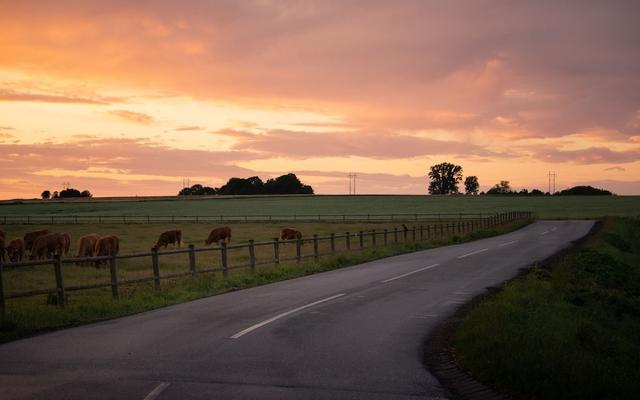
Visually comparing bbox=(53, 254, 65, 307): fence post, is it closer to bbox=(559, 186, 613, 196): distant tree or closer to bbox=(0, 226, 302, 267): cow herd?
bbox=(0, 226, 302, 267): cow herd

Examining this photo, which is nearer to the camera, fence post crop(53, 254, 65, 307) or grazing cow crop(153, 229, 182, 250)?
fence post crop(53, 254, 65, 307)

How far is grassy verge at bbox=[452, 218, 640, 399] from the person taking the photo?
26.4 ft

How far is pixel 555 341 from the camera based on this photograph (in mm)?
10273

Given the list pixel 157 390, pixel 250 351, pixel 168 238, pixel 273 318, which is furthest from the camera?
pixel 168 238

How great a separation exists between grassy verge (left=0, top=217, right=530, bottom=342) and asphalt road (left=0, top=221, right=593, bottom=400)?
831 mm

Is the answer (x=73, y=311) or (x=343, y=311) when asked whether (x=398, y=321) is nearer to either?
(x=343, y=311)

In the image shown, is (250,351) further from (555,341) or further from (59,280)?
(59,280)

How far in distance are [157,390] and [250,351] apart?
96.0 inches

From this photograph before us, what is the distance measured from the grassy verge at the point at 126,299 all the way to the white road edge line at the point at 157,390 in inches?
207

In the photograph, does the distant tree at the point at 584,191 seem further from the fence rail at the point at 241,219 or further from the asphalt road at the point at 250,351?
the asphalt road at the point at 250,351

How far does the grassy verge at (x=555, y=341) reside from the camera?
805 centimetres

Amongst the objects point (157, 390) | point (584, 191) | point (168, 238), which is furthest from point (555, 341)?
point (584, 191)

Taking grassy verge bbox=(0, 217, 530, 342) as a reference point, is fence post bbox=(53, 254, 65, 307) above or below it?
above

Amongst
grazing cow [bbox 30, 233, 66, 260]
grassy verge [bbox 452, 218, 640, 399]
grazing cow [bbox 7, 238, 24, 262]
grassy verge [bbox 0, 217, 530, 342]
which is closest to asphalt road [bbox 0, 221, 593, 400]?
grassy verge [bbox 0, 217, 530, 342]
